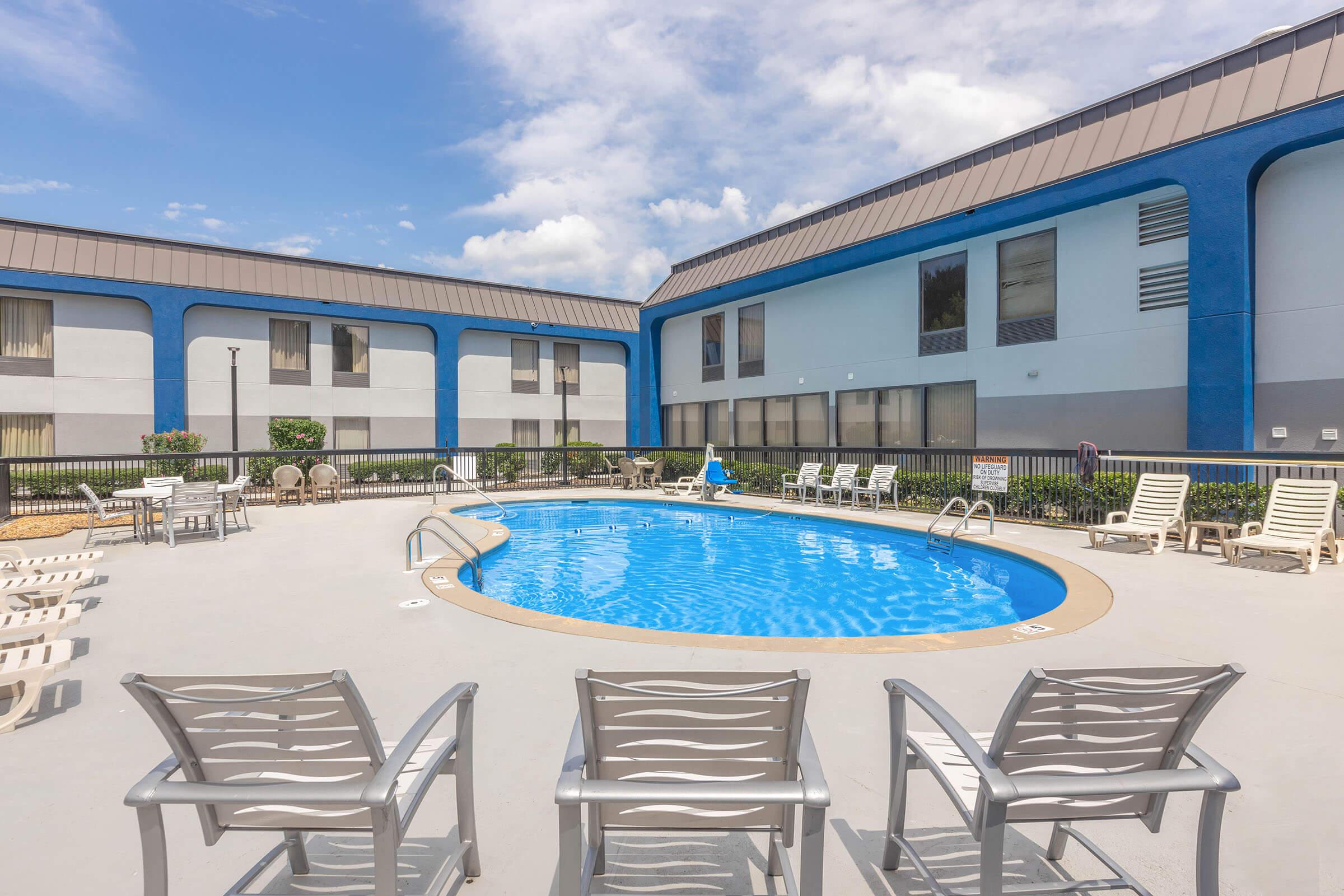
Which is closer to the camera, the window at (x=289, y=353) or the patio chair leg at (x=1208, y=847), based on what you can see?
the patio chair leg at (x=1208, y=847)

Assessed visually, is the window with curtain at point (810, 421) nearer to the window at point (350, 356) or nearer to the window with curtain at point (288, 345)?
the window at point (350, 356)

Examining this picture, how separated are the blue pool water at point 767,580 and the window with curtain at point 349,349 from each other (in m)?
13.1

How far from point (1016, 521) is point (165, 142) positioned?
2292 centimetres

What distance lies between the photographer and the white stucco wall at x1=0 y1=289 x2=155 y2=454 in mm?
18062

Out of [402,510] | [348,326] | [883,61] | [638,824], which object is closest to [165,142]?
[348,326]

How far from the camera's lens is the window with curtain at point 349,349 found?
870 inches

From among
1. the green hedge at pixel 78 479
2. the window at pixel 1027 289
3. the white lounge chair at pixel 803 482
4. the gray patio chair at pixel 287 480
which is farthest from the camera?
the green hedge at pixel 78 479

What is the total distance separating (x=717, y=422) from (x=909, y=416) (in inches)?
300

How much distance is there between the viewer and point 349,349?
22344 millimetres

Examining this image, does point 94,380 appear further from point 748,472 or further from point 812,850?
point 812,850

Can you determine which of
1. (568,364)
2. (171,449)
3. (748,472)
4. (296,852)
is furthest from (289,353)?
(296,852)

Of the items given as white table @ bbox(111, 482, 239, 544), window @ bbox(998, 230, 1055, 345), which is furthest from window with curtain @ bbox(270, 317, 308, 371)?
window @ bbox(998, 230, 1055, 345)

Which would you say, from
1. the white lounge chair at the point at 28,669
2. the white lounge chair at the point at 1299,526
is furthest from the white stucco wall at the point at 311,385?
the white lounge chair at the point at 1299,526

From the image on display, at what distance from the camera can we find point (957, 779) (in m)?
2.16
